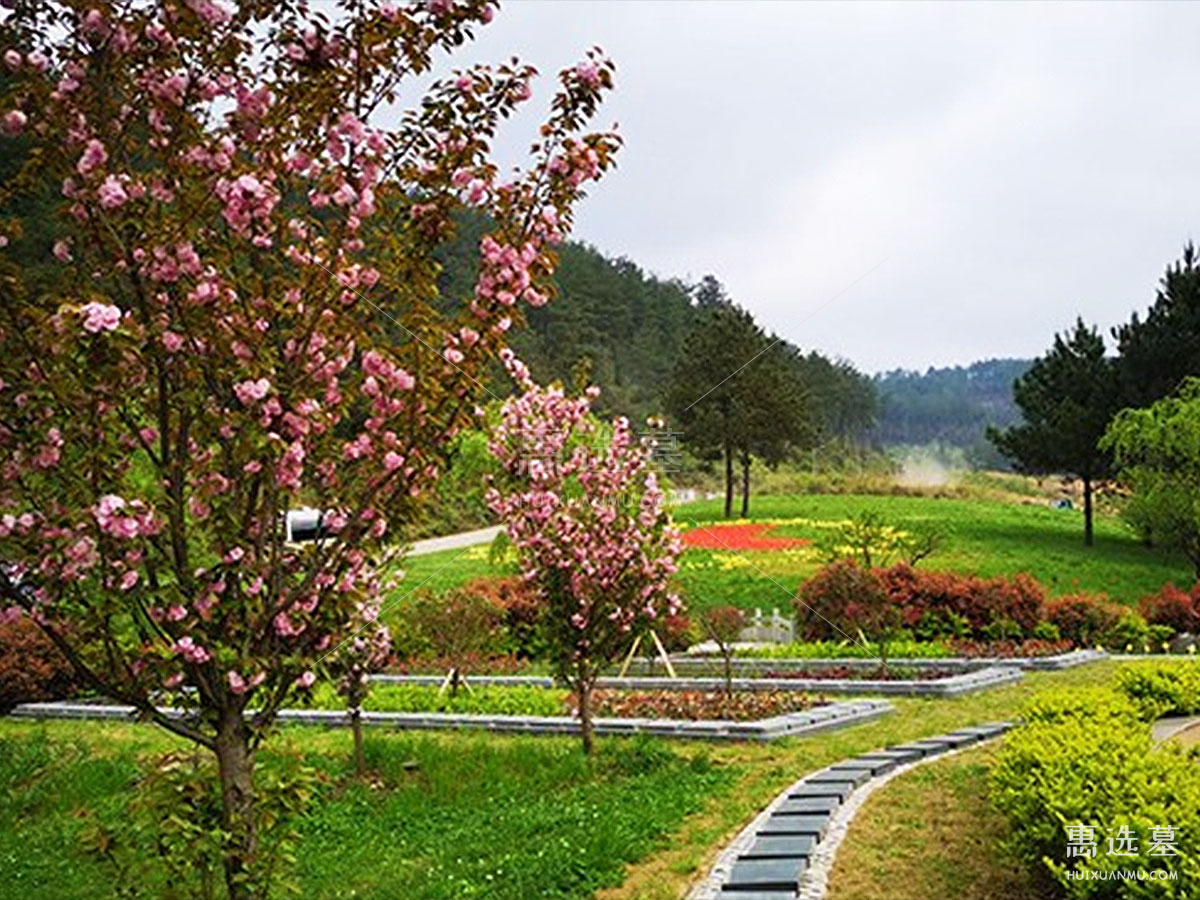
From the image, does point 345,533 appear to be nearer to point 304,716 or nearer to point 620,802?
point 620,802

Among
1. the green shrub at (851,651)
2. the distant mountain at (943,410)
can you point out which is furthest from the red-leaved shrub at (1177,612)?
the distant mountain at (943,410)

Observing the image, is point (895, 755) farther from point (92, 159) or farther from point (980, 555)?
point (980, 555)

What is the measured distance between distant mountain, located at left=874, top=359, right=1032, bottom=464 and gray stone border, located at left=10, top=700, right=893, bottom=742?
45988mm

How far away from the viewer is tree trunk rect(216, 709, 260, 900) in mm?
4688

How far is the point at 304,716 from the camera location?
13844mm

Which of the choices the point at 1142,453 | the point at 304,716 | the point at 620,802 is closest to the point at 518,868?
the point at 620,802

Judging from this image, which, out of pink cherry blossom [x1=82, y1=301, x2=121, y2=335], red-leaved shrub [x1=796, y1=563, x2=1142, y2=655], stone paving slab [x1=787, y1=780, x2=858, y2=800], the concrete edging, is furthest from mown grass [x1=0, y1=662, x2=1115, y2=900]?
red-leaved shrub [x1=796, y1=563, x2=1142, y2=655]

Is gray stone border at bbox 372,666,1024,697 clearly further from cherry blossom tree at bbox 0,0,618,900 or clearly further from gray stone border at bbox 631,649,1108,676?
cherry blossom tree at bbox 0,0,618,900

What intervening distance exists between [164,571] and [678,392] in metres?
22.8

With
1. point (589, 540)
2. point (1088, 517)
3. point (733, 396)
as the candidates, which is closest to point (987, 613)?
point (589, 540)

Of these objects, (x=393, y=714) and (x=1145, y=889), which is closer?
(x=1145, y=889)

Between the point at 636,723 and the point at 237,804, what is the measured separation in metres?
6.90

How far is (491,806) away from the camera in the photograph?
28.4 feet

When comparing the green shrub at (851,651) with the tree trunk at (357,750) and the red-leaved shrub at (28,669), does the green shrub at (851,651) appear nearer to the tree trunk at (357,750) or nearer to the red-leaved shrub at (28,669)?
the tree trunk at (357,750)
